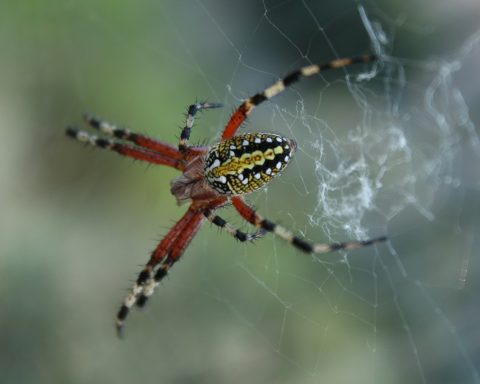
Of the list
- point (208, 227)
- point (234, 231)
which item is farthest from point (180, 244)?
point (208, 227)

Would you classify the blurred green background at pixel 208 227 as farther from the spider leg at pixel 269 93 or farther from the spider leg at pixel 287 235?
the spider leg at pixel 269 93

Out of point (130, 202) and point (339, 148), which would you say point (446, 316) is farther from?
point (130, 202)

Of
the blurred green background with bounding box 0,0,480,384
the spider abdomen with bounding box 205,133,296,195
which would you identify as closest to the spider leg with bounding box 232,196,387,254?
the spider abdomen with bounding box 205,133,296,195

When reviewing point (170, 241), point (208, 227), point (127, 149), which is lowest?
point (170, 241)

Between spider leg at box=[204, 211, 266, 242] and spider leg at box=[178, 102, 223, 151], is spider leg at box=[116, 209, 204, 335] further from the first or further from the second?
spider leg at box=[178, 102, 223, 151]

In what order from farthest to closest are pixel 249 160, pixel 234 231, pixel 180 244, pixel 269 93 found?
pixel 180 244 < pixel 234 231 < pixel 269 93 < pixel 249 160

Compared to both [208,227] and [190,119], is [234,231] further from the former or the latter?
[208,227]

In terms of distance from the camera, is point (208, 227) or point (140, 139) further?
point (208, 227)
